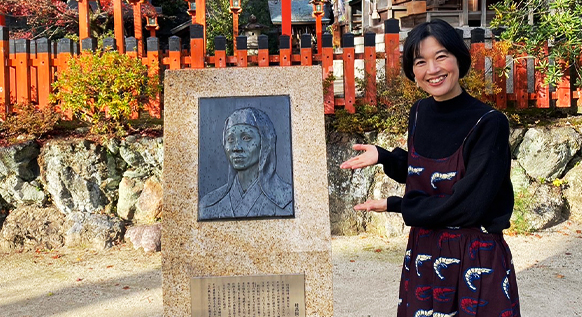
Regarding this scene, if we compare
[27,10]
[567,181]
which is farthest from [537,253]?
[27,10]

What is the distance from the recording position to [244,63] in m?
6.93

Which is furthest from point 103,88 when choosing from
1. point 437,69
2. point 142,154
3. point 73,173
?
point 437,69

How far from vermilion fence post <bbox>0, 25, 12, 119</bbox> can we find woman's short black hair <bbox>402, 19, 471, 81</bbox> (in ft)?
19.8

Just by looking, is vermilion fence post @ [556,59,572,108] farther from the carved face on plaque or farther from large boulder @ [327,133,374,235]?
the carved face on plaque

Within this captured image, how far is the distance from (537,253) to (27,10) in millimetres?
10533

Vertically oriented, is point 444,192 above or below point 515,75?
below

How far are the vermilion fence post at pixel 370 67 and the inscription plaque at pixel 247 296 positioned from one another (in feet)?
12.9

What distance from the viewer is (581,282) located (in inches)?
194

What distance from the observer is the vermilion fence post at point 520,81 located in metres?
6.77

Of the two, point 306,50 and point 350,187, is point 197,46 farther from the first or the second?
point 350,187

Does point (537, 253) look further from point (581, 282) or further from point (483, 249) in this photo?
point (483, 249)

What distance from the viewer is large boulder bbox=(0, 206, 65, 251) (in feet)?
19.8

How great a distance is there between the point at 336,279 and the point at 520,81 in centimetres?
361

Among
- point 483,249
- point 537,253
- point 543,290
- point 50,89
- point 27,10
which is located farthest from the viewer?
point 27,10
